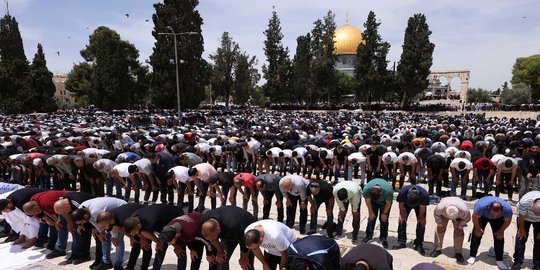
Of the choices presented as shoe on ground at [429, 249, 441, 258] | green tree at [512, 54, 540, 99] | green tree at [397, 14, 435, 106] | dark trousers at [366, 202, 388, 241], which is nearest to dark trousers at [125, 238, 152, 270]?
dark trousers at [366, 202, 388, 241]

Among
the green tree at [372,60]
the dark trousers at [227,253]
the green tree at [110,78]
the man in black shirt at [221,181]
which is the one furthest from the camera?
the green tree at [372,60]

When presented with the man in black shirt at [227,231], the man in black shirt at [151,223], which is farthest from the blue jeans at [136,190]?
the man in black shirt at [227,231]

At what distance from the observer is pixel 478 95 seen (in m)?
70.1

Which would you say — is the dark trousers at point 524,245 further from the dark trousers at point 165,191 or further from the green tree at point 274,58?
the green tree at point 274,58

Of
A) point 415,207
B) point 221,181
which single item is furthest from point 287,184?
point 415,207

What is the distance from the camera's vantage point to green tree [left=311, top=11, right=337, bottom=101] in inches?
1804

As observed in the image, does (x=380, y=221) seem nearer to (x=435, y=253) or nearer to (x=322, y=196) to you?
(x=435, y=253)

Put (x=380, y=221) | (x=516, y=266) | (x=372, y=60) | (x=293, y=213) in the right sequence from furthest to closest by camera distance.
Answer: (x=372, y=60)
(x=293, y=213)
(x=380, y=221)
(x=516, y=266)

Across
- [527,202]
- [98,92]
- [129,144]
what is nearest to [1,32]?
[98,92]

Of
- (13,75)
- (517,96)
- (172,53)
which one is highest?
(172,53)

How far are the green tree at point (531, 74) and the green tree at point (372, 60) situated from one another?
3829 cm

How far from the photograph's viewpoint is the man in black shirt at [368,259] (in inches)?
142

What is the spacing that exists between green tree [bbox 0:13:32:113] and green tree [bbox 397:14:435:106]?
40.7m

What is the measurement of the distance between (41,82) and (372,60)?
123ft
